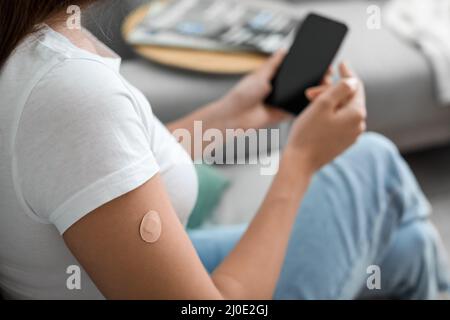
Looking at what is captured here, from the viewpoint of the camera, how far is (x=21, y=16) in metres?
0.54

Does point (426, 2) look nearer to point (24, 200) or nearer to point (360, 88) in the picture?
point (360, 88)

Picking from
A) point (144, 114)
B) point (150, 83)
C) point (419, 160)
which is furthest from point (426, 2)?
point (144, 114)

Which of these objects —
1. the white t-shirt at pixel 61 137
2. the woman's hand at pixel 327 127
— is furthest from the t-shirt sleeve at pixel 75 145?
the woman's hand at pixel 327 127

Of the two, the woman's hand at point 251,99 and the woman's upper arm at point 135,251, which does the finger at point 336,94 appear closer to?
the woman's hand at point 251,99

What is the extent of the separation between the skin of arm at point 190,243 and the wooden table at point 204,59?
2.20ft

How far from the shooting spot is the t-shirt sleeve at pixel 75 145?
1.67ft

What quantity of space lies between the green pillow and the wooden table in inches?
16.6

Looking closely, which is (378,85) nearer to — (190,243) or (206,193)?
(206,193)

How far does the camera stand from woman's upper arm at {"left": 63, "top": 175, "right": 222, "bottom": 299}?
1.73 feet

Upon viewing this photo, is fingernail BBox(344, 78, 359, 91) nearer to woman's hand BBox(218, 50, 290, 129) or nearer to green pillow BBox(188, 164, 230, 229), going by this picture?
woman's hand BBox(218, 50, 290, 129)

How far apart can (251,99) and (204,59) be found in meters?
0.52

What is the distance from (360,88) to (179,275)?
0.41 m

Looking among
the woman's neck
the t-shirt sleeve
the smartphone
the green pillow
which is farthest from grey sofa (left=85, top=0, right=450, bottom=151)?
the t-shirt sleeve

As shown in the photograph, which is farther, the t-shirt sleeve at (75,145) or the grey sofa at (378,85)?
the grey sofa at (378,85)
